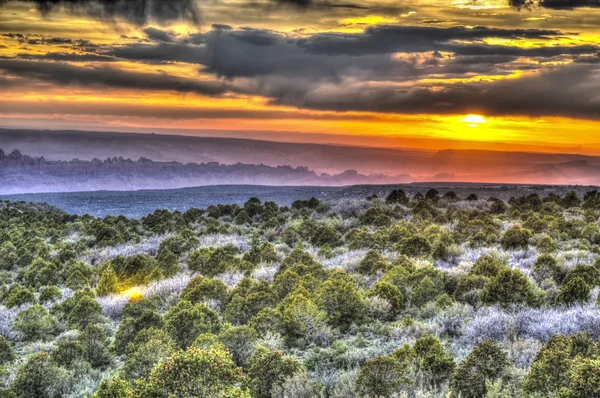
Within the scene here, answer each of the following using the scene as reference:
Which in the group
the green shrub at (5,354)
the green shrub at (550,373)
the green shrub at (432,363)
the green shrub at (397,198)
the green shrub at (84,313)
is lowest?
the green shrub at (397,198)

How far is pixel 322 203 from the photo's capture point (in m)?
32.2

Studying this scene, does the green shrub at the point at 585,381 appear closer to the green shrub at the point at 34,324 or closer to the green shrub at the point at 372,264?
the green shrub at the point at 372,264

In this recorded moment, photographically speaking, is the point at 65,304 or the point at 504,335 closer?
the point at 504,335

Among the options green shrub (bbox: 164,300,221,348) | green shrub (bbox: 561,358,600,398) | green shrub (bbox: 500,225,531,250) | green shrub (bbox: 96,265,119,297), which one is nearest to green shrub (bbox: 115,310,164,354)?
green shrub (bbox: 164,300,221,348)

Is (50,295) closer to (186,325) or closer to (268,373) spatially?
(186,325)

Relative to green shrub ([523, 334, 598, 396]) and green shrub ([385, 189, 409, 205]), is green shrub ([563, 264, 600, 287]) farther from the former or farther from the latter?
green shrub ([385, 189, 409, 205])

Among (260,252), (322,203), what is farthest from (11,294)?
(322,203)

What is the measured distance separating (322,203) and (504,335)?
23501 mm

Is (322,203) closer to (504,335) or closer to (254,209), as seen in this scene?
(254,209)

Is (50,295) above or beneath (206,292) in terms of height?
beneath

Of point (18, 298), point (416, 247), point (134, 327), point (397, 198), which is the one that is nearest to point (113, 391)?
point (134, 327)

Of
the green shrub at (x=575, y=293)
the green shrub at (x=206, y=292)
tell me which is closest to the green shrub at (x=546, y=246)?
the green shrub at (x=575, y=293)

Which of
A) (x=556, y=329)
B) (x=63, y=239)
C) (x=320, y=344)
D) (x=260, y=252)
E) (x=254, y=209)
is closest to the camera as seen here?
(x=556, y=329)

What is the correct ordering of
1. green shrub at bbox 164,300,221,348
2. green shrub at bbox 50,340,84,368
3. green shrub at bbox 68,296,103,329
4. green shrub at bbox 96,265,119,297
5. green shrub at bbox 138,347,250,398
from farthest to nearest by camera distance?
green shrub at bbox 96,265,119,297 < green shrub at bbox 68,296,103,329 < green shrub at bbox 164,300,221,348 < green shrub at bbox 50,340,84,368 < green shrub at bbox 138,347,250,398
